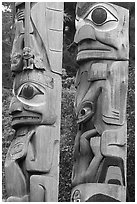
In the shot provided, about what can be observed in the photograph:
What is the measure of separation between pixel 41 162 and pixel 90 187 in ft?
2.44

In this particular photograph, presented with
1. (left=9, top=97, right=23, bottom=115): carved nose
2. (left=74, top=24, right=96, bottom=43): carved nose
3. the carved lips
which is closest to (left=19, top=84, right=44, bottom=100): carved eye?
(left=9, top=97, right=23, bottom=115): carved nose

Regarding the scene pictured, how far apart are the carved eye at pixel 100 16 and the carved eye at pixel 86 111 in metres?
1.16

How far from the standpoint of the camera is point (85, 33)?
9344 millimetres

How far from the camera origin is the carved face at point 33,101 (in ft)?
28.8

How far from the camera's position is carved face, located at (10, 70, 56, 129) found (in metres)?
8.77

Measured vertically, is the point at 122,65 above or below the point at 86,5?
below

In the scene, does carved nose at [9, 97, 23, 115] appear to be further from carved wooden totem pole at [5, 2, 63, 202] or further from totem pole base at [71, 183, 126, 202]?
totem pole base at [71, 183, 126, 202]

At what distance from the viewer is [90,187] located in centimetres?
880

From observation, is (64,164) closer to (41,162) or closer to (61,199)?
(61,199)

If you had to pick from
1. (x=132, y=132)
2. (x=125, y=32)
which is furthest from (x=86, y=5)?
(x=132, y=132)

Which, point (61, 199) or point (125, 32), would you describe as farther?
point (61, 199)

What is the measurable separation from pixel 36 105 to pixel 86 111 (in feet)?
2.43

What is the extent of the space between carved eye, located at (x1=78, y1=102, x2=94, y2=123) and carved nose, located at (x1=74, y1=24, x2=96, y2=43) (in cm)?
93

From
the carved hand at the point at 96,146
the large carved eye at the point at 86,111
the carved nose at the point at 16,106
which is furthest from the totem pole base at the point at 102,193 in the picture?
the carved nose at the point at 16,106
